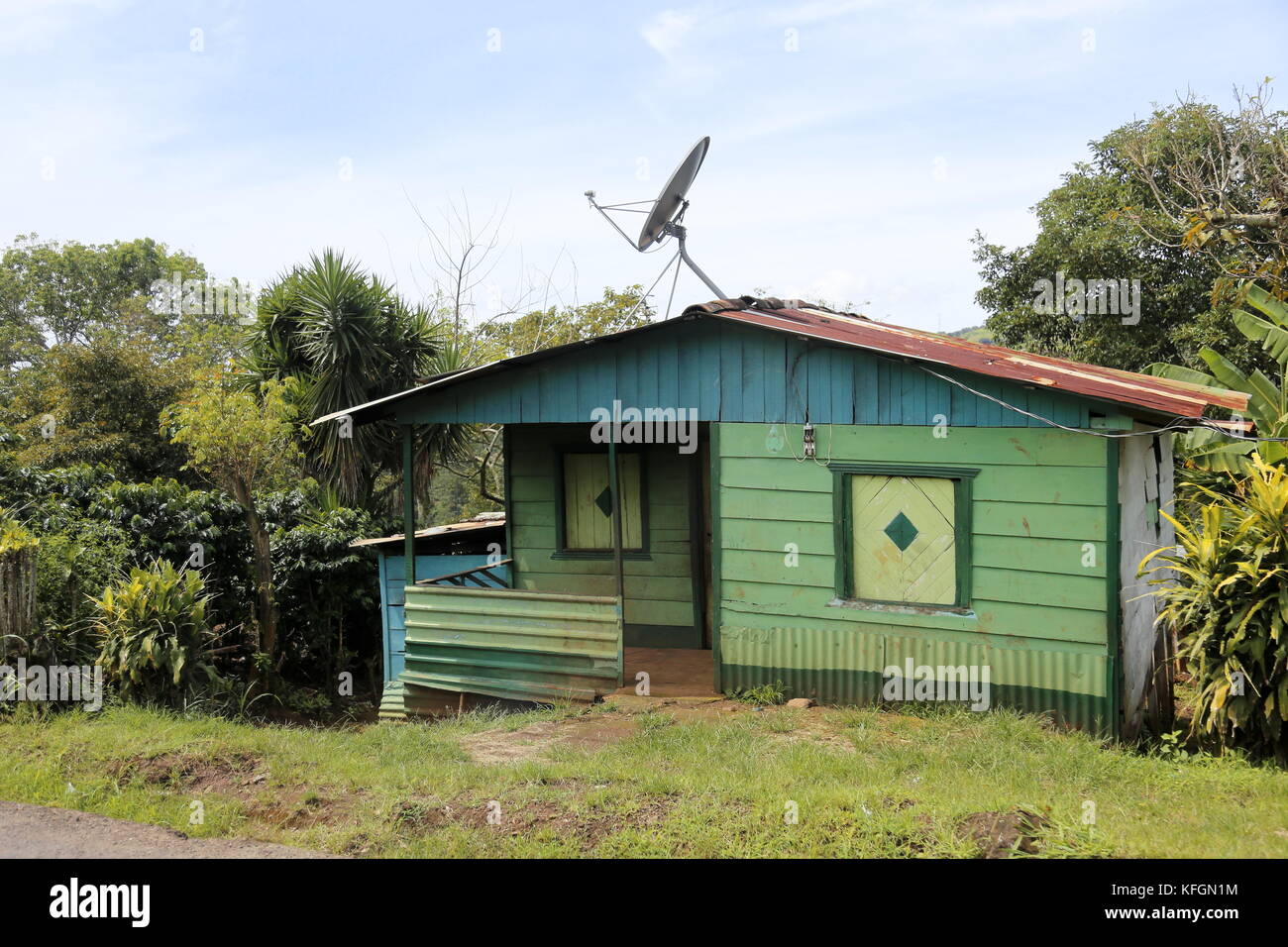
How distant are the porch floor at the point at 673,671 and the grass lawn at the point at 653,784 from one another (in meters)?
0.59

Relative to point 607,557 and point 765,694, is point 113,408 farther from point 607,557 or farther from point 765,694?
point 765,694

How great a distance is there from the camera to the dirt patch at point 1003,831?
5.05 meters

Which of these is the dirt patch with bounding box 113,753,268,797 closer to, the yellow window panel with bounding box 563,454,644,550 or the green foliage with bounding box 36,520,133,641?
the green foliage with bounding box 36,520,133,641

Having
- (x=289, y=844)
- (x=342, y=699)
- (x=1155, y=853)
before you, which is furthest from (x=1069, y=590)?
(x=342, y=699)

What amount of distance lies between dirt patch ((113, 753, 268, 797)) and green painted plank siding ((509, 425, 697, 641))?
4676mm

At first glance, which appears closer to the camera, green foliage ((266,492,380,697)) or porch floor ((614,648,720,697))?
porch floor ((614,648,720,697))

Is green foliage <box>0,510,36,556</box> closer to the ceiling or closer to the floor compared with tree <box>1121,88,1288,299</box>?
closer to the floor

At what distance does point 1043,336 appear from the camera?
2175 cm

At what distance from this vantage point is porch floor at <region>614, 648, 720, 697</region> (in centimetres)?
960

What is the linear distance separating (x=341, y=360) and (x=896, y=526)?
10066 mm

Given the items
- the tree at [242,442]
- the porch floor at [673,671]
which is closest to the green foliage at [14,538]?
the tree at [242,442]

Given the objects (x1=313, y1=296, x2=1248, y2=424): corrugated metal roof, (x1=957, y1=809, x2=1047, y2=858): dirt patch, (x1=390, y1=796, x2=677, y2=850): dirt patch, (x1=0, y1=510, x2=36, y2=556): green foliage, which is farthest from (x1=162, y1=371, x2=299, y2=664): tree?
(x1=957, y1=809, x2=1047, y2=858): dirt patch
